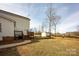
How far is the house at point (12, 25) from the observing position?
6.29 m

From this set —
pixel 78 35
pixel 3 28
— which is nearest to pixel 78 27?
pixel 78 35

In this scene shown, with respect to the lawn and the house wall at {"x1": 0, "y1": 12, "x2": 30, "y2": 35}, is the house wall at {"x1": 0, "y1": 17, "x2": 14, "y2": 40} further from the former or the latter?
the lawn

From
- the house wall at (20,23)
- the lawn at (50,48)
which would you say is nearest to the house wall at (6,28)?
the house wall at (20,23)

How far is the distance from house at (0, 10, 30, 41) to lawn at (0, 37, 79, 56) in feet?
1.10

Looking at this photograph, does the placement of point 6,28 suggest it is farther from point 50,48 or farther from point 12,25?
point 50,48

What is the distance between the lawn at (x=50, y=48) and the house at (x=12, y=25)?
1.10 feet

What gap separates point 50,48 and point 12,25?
1.03 meters

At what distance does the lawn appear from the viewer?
20.5ft

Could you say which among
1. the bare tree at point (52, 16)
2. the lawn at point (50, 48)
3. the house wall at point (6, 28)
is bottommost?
the lawn at point (50, 48)

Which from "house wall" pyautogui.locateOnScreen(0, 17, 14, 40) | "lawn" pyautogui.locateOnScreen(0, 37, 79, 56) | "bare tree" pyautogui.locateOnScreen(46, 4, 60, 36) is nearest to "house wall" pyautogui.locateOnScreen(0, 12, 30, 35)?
"house wall" pyautogui.locateOnScreen(0, 17, 14, 40)

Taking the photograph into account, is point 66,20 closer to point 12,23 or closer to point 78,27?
point 78,27

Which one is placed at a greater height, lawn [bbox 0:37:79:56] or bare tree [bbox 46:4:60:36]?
bare tree [bbox 46:4:60:36]

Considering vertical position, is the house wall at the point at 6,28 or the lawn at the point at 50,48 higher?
the house wall at the point at 6,28

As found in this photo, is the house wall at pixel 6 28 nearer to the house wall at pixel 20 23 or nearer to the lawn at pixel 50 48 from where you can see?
the house wall at pixel 20 23
